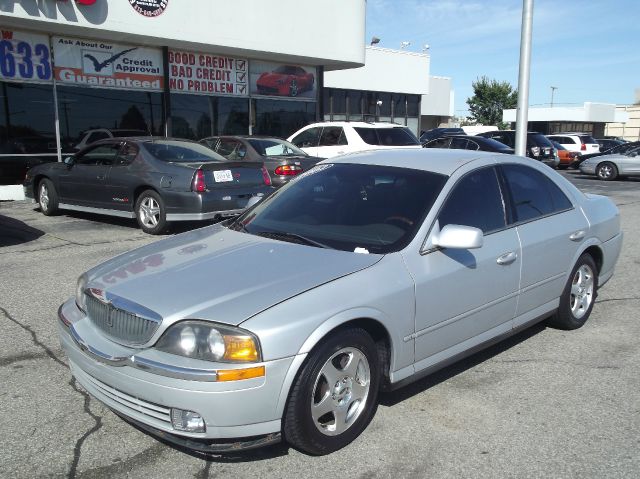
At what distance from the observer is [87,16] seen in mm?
13055

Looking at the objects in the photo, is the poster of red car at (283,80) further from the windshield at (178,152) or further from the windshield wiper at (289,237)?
the windshield wiper at (289,237)

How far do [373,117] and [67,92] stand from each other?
19171mm

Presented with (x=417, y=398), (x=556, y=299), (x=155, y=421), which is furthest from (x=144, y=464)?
(x=556, y=299)

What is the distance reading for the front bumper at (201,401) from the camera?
2.80m

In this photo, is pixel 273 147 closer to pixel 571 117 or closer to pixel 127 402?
pixel 127 402

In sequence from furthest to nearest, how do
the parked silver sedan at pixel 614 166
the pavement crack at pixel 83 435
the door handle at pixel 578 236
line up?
the parked silver sedan at pixel 614 166 < the door handle at pixel 578 236 < the pavement crack at pixel 83 435

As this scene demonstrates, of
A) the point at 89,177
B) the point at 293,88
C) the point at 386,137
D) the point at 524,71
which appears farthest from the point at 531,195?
the point at 293,88

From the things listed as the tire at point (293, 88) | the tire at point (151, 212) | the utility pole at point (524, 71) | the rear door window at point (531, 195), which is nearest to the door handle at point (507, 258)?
the rear door window at point (531, 195)

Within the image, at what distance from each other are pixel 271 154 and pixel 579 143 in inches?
808

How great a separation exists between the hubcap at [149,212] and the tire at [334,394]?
6.73 m

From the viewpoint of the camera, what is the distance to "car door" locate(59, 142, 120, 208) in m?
9.98

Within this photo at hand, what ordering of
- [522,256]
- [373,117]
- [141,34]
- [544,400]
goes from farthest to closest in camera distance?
[373,117], [141,34], [522,256], [544,400]

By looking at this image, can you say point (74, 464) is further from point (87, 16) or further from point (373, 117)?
point (373, 117)

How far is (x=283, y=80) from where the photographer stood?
18766 mm
